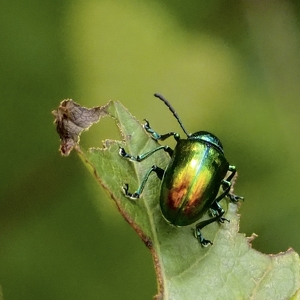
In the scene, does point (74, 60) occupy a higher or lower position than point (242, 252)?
higher

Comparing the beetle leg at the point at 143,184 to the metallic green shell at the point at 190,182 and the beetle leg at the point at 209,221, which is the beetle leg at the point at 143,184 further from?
the beetle leg at the point at 209,221

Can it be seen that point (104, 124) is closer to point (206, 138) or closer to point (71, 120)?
A: point (206, 138)

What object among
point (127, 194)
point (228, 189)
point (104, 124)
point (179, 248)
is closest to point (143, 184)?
point (127, 194)

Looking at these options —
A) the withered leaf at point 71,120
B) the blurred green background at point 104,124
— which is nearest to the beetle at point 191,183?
the withered leaf at point 71,120

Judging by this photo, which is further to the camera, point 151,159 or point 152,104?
point 152,104

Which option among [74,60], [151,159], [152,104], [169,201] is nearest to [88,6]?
[74,60]

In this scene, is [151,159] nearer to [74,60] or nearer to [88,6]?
[74,60]
